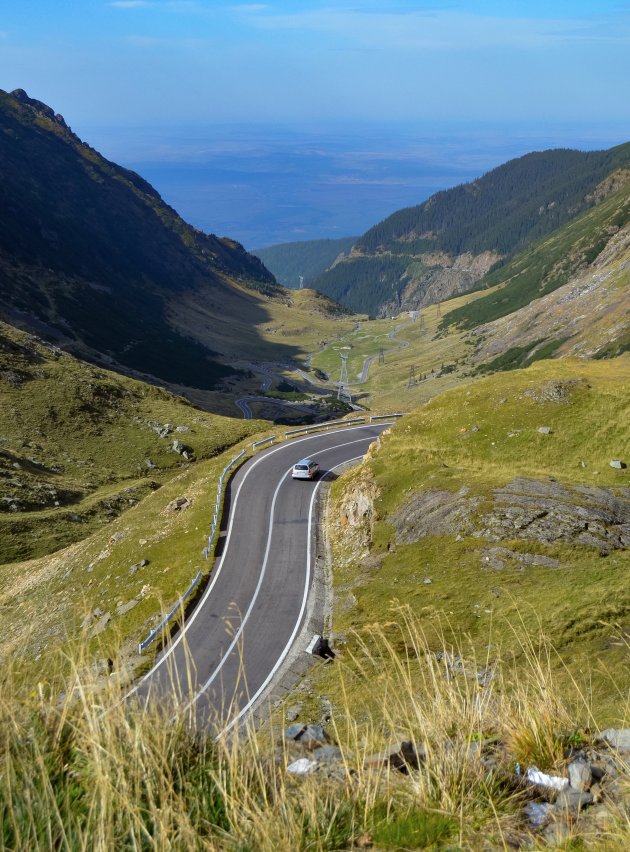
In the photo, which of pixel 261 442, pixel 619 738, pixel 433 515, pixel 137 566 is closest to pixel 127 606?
pixel 137 566

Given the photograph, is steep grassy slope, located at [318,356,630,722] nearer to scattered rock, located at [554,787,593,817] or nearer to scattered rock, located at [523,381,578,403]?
scattered rock, located at [523,381,578,403]

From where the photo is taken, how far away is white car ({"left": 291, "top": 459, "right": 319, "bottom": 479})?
51125mm

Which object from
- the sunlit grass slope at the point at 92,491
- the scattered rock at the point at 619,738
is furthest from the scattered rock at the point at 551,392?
the scattered rock at the point at 619,738

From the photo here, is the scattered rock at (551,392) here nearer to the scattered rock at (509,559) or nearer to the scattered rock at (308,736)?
the scattered rock at (509,559)

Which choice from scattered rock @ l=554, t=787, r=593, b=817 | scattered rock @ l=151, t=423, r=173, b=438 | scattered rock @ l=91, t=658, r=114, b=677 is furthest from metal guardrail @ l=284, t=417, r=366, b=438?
scattered rock @ l=554, t=787, r=593, b=817

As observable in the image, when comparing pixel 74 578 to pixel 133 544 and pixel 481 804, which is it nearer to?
pixel 133 544

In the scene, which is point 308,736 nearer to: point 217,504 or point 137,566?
point 137,566

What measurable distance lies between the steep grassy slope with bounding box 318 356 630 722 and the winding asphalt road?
103 inches

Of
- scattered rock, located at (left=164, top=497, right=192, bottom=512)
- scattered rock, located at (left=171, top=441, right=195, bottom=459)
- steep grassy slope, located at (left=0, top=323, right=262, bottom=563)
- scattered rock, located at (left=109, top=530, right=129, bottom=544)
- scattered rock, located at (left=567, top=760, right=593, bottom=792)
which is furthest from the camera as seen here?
scattered rock, located at (left=171, top=441, right=195, bottom=459)

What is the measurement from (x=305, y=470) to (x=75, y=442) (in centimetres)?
4597

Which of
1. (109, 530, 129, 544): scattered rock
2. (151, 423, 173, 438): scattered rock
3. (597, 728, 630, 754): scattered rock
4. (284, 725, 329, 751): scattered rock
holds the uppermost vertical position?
(151, 423, 173, 438): scattered rock

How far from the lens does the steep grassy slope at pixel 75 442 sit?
65.0 meters

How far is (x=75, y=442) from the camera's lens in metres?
85.8

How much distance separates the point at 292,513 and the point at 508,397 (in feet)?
56.3
